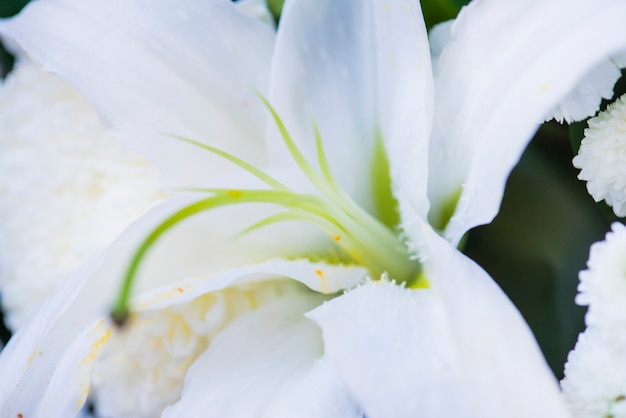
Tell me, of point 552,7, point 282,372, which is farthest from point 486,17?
point 282,372

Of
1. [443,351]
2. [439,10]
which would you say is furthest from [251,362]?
[439,10]

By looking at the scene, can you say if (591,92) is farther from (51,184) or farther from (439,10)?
(51,184)

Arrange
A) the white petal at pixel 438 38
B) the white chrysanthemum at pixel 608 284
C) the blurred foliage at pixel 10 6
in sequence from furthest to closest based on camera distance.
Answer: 1. the blurred foliage at pixel 10 6
2. the white petal at pixel 438 38
3. the white chrysanthemum at pixel 608 284

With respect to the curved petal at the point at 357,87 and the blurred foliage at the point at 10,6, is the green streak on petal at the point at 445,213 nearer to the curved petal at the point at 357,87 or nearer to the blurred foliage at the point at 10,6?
the curved petal at the point at 357,87

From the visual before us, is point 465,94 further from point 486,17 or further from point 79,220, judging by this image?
point 79,220

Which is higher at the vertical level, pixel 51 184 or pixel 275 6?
pixel 275 6

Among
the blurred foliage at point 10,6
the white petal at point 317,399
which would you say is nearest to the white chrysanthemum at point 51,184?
the blurred foliage at point 10,6

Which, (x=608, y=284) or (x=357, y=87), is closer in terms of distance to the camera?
(x=608, y=284)
